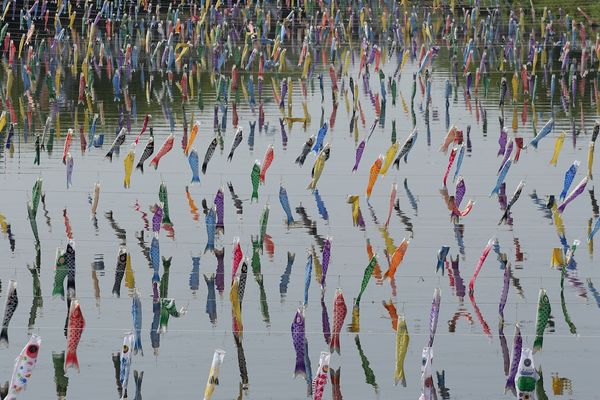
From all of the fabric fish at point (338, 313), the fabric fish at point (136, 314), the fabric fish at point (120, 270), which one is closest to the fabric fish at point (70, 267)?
the fabric fish at point (120, 270)

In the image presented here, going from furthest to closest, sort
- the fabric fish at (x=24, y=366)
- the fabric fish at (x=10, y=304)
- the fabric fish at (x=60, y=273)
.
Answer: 1. the fabric fish at (x=60, y=273)
2. the fabric fish at (x=10, y=304)
3. the fabric fish at (x=24, y=366)

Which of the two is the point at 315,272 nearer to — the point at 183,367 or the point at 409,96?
the point at 183,367

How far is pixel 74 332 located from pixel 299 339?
2735mm

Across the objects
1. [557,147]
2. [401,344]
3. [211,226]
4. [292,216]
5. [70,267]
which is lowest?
[292,216]

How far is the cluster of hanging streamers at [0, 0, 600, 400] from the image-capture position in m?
24.0

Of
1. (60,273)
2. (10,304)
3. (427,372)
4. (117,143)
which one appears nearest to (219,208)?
(60,273)

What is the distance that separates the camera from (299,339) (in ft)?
70.6

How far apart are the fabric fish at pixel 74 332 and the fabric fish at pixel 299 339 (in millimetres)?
2528

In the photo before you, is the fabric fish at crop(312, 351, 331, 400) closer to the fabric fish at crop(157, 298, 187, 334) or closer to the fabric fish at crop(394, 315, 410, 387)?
the fabric fish at crop(394, 315, 410, 387)

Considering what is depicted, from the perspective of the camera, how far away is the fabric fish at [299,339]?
2093 centimetres

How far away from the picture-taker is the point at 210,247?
2966cm

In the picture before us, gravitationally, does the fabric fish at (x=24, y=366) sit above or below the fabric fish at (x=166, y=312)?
above

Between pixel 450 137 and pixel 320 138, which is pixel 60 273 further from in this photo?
pixel 450 137

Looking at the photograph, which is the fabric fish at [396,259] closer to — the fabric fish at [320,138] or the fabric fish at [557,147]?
the fabric fish at [320,138]
